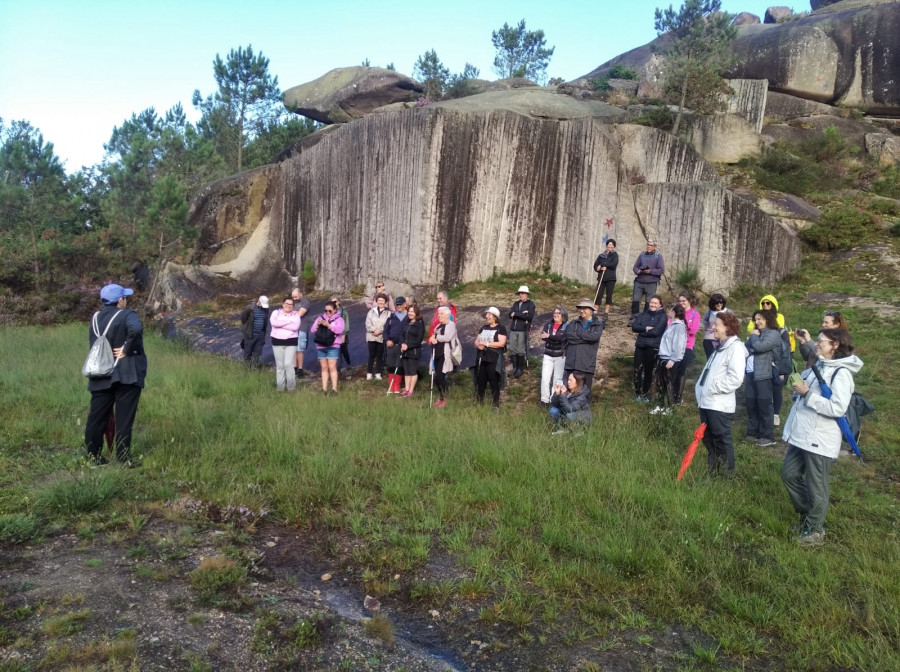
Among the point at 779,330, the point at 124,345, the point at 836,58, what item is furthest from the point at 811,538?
the point at 836,58

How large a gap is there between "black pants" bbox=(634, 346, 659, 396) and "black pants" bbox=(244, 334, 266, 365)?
6.80 meters

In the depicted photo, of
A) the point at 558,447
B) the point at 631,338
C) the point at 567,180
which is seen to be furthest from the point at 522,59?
the point at 558,447

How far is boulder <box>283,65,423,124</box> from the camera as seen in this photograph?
3003 cm

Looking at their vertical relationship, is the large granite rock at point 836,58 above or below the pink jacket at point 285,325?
above

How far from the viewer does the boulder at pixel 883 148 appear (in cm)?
2192

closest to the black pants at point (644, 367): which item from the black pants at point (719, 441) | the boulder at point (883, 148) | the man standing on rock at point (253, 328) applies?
the black pants at point (719, 441)

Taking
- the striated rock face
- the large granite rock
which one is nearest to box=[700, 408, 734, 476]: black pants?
the striated rock face

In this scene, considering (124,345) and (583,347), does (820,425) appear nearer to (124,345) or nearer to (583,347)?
(583,347)

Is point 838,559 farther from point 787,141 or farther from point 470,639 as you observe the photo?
point 787,141

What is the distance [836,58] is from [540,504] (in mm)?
28757

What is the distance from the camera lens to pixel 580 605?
4.13 metres

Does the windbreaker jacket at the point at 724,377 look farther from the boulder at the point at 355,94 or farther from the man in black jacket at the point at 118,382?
the boulder at the point at 355,94

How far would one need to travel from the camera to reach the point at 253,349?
12039mm

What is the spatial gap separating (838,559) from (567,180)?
12004mm
